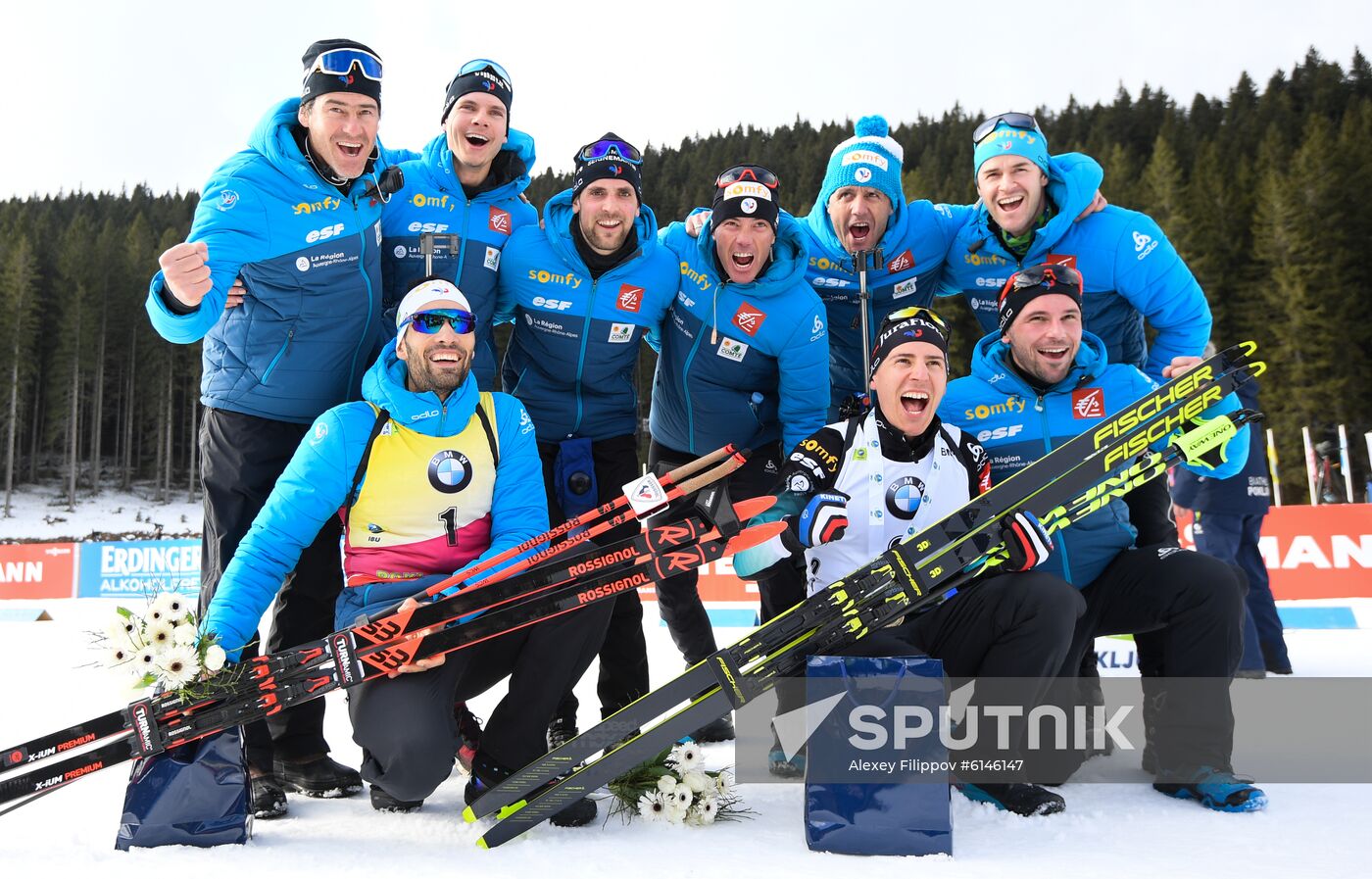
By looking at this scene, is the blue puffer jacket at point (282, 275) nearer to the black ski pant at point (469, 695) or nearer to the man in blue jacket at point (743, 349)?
the black ski pant at point (469, 695)

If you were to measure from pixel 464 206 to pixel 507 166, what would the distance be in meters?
0.30

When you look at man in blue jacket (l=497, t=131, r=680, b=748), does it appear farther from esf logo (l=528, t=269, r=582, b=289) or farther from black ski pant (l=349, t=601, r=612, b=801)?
black ski pant (l=349, t=601, r=612, b=801)

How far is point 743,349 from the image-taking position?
3.89 meters

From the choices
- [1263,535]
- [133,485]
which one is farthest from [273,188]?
[133,485]

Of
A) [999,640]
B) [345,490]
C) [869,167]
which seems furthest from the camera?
[869,167]

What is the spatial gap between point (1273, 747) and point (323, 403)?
12.4 ft

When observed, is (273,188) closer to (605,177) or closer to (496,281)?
(496,281)

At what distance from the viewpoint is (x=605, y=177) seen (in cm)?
372

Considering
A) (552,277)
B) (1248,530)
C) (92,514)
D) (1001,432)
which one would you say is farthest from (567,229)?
(92,514)

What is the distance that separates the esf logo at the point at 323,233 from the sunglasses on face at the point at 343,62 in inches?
21.3

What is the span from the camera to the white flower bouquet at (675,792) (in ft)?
9.02

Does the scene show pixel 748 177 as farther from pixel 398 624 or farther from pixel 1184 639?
pixel 1184 639

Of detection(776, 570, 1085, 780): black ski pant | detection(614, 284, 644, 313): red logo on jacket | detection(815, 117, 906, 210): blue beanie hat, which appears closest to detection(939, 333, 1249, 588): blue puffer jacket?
detection(776, 570, 1085, 780): black ski pant

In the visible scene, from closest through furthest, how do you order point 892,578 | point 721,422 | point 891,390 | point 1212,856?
point 1212,856 < point 892,578 < point 891,390 < point 721,422
